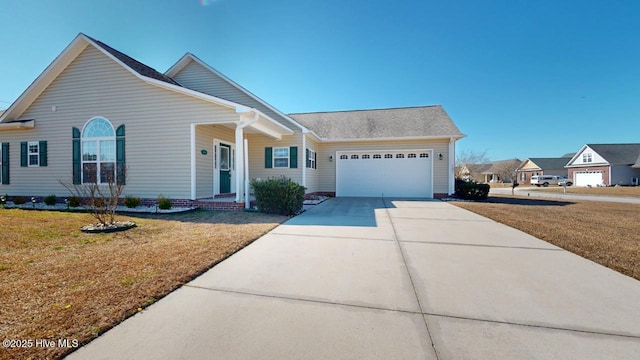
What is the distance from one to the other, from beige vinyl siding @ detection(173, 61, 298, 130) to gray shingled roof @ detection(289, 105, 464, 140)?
3969mm

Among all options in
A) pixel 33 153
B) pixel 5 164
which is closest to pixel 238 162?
pixel 33 153

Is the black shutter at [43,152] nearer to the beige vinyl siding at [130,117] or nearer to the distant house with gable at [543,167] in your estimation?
the beige vinyl siding at [130,117]

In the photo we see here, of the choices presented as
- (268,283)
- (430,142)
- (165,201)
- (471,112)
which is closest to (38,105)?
(165,201)

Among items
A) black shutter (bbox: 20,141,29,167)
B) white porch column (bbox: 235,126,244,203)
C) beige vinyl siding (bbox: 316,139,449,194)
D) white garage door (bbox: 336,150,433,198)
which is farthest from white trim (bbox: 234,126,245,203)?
black shutter (bbox: 20,141,29,167)

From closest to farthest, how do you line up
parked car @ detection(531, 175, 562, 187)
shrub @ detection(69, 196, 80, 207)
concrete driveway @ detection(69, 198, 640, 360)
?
concrete driveway @ detection(69, 198, 640, 360) < shrub @ detection(69, 196, 80, 207) < parked car @ detection(531, 175, 562, 187)

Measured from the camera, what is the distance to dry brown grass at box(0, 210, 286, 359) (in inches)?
85.6

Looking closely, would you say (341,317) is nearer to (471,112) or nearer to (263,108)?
(263,108)

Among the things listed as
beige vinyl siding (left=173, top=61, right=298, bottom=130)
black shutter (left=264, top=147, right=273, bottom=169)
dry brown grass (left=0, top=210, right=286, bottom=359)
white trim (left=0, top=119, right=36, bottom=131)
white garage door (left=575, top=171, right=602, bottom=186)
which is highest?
beige vinyl siding (left=173, top=61, right=298, bottom=130)

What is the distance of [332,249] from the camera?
4.43 metres

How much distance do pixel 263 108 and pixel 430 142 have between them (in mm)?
9152

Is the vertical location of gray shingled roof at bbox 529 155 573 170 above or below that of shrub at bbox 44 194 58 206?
above

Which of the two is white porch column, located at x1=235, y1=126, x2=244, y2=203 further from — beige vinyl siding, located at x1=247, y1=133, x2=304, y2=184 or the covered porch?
beige vinyl siding, located at x1=247, y1=133, x2=304, y2=184

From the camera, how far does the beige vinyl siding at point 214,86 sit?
12047mm

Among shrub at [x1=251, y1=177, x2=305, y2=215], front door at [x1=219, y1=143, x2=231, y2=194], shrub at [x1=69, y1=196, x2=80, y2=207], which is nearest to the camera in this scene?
shrub at [x1=251, y1=177, x2=305, y2=215]
